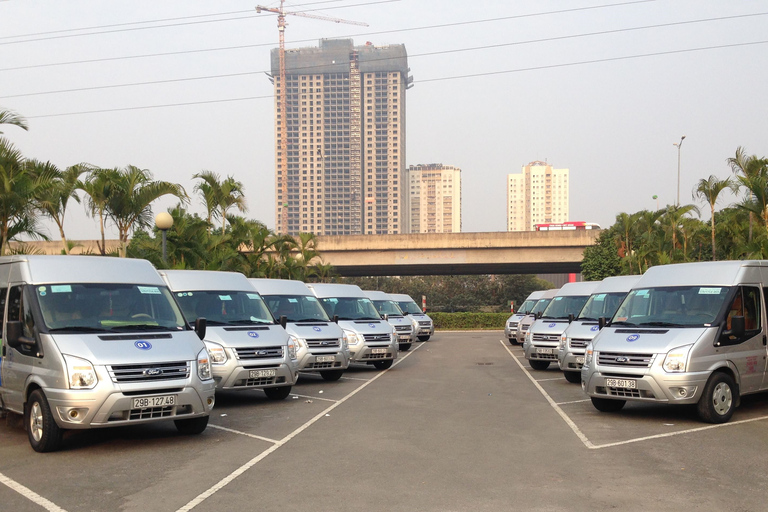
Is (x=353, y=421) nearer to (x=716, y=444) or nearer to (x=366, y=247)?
(x=716, y=444)

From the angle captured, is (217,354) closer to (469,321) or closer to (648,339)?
(648,339)

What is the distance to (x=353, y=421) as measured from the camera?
11102 millimetres

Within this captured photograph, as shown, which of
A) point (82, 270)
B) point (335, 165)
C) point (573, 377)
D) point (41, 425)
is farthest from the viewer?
point (335, 165)

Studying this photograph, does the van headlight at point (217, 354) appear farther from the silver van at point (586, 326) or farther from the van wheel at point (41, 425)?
the silver van at point (586, 326)

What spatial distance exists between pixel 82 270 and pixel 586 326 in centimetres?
1046

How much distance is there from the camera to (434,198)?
194750 mm

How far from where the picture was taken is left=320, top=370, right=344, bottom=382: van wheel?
1703cm

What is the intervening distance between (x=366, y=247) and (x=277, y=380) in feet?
131

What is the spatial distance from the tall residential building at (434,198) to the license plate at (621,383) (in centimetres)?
17779

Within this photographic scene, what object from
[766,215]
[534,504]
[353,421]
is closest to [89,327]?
[353,421]

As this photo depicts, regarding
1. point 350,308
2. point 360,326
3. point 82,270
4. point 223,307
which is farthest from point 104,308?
point 350,308

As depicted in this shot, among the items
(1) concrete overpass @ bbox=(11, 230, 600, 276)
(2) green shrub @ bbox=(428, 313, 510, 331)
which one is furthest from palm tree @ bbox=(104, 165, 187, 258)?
(2) green shrub @ bbox=(428, 313, 510, 331)

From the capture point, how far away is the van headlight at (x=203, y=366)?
30.9 ft

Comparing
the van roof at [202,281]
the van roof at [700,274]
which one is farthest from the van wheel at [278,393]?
the van roof at [700,274]
